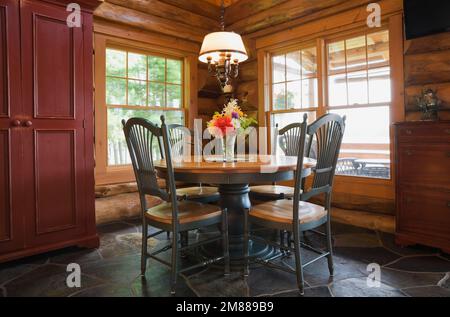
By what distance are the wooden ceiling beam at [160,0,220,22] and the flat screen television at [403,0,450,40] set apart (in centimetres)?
263

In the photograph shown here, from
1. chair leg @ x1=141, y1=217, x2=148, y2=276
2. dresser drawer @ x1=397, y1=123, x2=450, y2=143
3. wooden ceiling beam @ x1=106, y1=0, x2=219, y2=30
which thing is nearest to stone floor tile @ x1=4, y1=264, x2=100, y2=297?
chair leg @ x1=141, y1=217, x2=148, y2=276

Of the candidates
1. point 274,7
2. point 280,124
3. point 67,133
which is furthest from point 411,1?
point 67,133

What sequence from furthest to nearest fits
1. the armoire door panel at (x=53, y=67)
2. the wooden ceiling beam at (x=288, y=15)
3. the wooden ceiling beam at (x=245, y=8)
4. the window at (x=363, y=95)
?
the wooden ceiling beam at (x=245, y=8) < the wooden ceiling beam at (x=288, y=15) < the window at (x=363, y=95) < the armoire door panel at (x=53, y=67)

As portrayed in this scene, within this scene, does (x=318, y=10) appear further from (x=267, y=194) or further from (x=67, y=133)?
(x=67, y=133)

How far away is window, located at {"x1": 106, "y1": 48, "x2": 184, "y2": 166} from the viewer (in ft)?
12.7

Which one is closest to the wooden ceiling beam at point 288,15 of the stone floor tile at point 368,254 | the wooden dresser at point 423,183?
the wooden dresser at point 423,183

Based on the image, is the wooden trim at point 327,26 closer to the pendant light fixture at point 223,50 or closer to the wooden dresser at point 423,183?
the wooden dresser at point 423,183

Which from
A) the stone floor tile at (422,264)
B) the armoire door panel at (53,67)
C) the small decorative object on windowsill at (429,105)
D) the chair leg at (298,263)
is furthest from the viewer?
the small decorative object on windowsill at (429,105)

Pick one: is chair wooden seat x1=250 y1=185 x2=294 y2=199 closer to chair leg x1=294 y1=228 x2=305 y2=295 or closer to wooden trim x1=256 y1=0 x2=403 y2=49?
chair leg x1=294 y1=228 x2=305 y2=295

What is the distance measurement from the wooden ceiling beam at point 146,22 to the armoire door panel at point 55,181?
5.53ft

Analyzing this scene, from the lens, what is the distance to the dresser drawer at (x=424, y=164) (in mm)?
2557

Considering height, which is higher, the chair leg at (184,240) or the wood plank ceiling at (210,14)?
the wood plank ceiling at (210,14)

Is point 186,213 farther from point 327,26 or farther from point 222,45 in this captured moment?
point 327,26

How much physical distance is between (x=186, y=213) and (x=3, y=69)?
1820 millimetres
